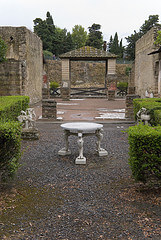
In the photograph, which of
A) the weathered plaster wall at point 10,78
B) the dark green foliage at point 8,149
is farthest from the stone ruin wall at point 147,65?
the dark green foliage at point 8,149

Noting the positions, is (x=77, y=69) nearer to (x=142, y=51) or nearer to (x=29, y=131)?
(x=142, y=51)

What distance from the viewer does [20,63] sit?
14320 mm

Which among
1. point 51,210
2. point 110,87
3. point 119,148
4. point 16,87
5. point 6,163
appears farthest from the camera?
point 110,87

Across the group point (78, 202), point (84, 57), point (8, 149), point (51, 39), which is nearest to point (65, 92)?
point (84, 57)

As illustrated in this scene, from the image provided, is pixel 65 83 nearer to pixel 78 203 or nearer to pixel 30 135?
pixel 30 135

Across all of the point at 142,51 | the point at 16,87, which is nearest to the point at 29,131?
the point at 16,87

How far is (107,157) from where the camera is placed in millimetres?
5188

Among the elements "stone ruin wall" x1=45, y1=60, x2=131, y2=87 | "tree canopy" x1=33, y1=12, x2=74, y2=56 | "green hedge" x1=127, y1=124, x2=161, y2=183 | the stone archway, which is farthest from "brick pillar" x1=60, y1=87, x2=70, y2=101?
"tree canopy" x1=33, y1=12, x2=74, y2=56

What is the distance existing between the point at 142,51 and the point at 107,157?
14.8m

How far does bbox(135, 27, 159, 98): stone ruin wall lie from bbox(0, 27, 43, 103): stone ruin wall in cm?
741

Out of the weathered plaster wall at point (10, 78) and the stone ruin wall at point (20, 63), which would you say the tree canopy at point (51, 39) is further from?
the weathered plaster wall at point (10, 78)

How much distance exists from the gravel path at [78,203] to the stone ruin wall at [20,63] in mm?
9972

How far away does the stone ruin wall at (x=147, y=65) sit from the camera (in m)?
14.4

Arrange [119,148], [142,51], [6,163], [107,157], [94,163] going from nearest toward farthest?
[6,163], [94,163], [107,157], [119,148], [142,51]
